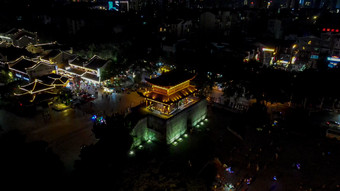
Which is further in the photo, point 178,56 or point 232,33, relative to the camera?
point 232,33

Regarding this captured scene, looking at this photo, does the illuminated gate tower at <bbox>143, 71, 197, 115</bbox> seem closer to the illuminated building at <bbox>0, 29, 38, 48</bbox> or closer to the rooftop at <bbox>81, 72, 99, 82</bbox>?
the rooftop at <bbox>81, 72, 99, 82</bbox>

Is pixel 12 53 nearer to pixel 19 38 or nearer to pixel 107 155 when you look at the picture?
pixel 19 38

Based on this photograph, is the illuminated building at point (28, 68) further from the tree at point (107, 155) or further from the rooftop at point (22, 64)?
the tree at point (107, 155)

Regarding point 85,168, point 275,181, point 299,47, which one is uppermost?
point 299,47

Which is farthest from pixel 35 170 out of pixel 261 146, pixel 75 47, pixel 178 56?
pixel 75 47

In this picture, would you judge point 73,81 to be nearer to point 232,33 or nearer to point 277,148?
point 277,148

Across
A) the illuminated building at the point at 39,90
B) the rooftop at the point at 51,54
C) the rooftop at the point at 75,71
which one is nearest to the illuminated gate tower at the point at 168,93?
the illuminated building at the point at 39,90

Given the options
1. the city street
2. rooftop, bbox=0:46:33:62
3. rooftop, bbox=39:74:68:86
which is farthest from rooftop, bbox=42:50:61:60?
the city street

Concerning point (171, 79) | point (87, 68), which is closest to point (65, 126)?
point (171, 79)
